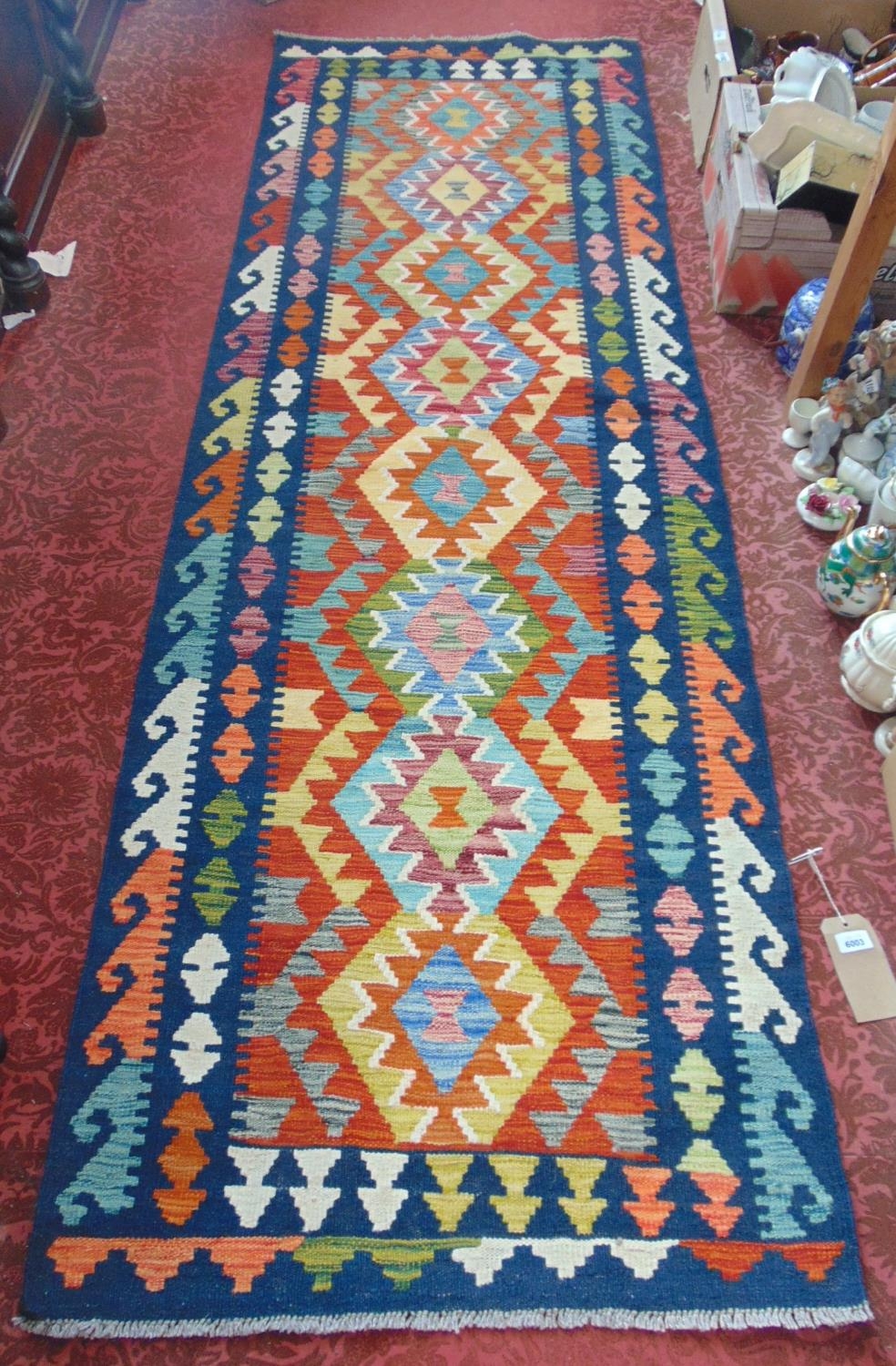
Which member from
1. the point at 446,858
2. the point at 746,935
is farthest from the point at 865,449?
the point at 446,858

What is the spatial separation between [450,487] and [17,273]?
1080 millimetres

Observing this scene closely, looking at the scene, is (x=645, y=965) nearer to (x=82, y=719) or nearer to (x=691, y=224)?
(x=82, y=719)

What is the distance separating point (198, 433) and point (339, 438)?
0.29 metres

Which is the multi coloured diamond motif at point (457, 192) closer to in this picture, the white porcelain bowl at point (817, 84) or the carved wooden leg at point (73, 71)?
the white porcelain bowl at point (817, 84)

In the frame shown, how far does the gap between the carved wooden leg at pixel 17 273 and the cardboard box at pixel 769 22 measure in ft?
5.21

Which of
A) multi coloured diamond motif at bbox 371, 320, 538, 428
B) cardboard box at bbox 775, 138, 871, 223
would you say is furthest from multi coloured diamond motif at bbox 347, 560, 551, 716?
cardboard box at bbox 775, 138, 871, 223

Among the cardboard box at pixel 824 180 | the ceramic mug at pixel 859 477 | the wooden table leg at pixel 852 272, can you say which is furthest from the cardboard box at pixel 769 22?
the ceramic mug at pixel 859 477

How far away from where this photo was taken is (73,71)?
8.99 feet

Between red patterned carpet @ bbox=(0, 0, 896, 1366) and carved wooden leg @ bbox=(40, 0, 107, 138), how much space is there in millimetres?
70

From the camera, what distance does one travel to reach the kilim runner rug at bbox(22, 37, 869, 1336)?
1498mm

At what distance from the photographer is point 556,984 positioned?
A: 1.69 meters

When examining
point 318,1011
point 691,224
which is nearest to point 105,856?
point 318,1011

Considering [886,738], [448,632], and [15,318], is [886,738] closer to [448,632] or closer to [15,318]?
[448,632]

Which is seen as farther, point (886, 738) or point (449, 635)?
point (449, 635)
